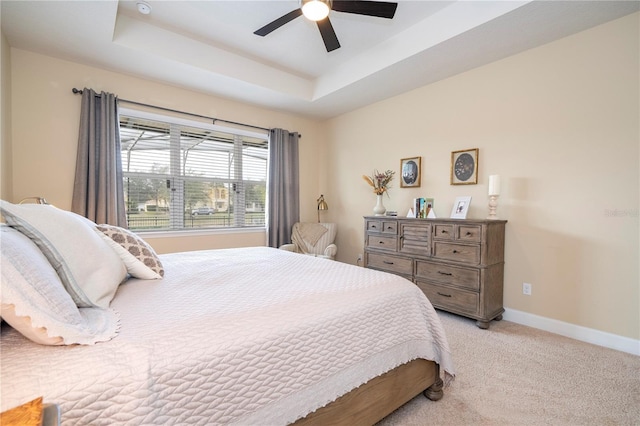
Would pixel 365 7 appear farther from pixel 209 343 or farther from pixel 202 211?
pixel 202 211

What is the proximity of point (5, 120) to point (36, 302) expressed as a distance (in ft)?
9.33

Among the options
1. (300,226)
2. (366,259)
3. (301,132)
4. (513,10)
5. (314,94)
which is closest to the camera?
(513,10)

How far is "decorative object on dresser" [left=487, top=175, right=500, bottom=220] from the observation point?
2.77m

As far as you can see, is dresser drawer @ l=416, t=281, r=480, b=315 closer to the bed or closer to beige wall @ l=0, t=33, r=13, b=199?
the bed

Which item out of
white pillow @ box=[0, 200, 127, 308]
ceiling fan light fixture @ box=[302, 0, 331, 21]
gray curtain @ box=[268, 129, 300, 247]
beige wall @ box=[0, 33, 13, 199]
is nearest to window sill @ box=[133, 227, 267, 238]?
gray curtain @ box=[268, 129, 300, 247]

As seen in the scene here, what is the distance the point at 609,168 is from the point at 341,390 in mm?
2743

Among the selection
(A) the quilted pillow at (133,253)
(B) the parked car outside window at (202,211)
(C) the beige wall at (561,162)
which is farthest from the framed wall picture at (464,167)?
(B) the parked car outside window at (202,211)

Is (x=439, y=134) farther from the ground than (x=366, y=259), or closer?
farther from the ground

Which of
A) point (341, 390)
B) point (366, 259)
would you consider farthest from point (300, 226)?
point (341, 390)

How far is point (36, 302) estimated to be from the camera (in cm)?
79

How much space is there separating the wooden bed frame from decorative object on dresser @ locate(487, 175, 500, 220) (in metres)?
1.81

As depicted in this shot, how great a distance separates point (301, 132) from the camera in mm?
4734

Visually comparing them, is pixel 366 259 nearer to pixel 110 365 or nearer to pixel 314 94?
pixel 314 94

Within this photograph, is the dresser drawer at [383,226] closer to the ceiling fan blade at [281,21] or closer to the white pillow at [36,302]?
the ceiling fan blade at [281,21]
